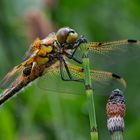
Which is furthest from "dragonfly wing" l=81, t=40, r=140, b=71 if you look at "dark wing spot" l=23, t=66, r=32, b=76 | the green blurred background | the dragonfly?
the green blurred background

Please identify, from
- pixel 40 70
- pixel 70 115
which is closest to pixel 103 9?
pixel 70 115

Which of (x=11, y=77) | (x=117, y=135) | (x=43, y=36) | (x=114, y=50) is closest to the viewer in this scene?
(x=117, y=135)

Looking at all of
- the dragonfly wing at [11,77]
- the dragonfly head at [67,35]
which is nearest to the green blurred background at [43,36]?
the dragonfly wing at [11,77]

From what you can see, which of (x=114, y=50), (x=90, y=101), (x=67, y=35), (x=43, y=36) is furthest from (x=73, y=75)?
(x=43, y=36)

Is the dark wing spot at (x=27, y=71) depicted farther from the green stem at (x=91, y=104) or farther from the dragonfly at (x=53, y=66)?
the green stem at (x=91, y=104)

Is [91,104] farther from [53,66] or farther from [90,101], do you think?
[53,66]

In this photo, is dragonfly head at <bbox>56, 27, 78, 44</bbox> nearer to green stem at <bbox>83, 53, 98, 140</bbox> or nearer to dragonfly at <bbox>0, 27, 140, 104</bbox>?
dragonfly at <bbox>0, 27, 140, 104</bbox>
